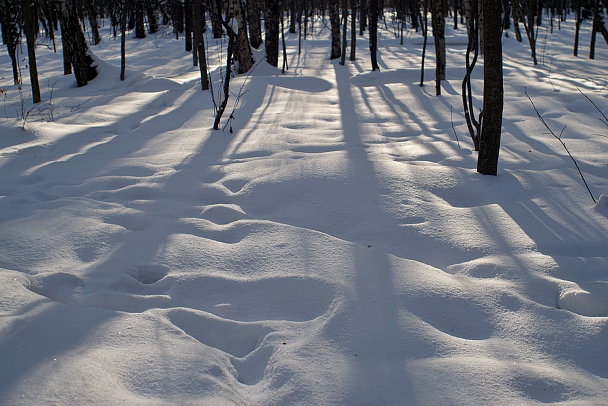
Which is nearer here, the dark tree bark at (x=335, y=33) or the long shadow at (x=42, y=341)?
the long shadow at (x=42, y=341)

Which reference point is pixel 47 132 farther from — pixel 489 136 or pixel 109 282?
pixel 489 136

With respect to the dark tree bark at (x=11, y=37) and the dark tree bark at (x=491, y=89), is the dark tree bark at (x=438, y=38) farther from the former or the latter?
the dark tree bark at (x=11, y=37)

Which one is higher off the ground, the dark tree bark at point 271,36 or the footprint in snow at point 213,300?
the dark tree bark at point 271,36

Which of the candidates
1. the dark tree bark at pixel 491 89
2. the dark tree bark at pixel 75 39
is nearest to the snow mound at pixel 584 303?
the dark tree bark at pixel 491 89

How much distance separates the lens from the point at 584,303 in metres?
2.52

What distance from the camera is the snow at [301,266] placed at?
1951 mm

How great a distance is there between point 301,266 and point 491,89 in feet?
→ 7.23

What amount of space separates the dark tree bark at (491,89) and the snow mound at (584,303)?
1.71 m

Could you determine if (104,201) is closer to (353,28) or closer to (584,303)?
(584,303)

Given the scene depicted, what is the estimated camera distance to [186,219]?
11.1ft

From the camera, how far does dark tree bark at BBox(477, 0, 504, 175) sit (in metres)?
3.75

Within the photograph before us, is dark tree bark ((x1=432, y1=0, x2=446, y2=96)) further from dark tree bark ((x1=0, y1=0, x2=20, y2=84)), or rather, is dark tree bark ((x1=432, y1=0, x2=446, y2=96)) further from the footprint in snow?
dark tree bark ((x1=0, y1=0, x2=20, y2=84))

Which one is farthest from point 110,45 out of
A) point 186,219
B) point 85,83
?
point 186,219

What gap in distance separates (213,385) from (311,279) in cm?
88
